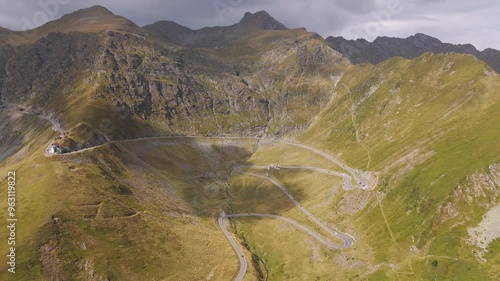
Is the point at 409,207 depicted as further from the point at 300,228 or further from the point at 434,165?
the point at 300,228

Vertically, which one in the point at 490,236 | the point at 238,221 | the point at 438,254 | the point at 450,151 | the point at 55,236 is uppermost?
the point at 450,151

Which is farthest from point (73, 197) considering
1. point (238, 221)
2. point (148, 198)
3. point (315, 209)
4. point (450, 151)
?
point (450, 151)

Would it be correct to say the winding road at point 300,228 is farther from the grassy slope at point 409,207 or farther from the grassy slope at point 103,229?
the grassy slope at point 103,229

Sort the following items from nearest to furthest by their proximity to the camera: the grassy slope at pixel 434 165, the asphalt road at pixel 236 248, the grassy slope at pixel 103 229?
the grassy slope at pixel 103 229, the grassy slope at pixel 434 165, the asphalt road at pixel 236 248

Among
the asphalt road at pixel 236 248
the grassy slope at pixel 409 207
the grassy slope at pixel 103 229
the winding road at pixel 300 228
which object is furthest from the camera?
the winding road at pixel 300 228

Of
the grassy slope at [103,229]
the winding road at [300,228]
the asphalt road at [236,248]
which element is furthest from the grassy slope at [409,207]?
the grassy slope at [103,229]

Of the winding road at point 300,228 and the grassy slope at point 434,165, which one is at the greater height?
the grassy slope at point 434,165

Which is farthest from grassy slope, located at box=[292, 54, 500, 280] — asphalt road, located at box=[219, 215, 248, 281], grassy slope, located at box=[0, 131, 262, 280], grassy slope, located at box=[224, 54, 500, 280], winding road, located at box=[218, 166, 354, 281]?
grassy slope, located at box=[0, 131, 262, 280]

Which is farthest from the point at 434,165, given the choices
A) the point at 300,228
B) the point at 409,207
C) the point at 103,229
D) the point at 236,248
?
the point at 103,229

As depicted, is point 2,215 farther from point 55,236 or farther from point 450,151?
point 450,151

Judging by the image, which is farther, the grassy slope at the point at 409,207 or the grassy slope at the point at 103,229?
the grassy slope at the point at 409,207

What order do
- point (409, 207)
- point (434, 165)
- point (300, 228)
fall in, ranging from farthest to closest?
1. point (300, 228)
2. point (434, 165)
3. point (409, 207)
